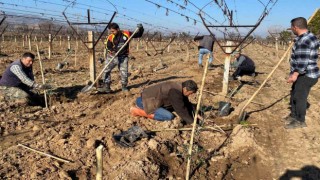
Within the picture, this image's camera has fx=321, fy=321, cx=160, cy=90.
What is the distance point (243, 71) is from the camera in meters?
10.1

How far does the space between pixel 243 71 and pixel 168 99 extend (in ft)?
Answer: 18.3

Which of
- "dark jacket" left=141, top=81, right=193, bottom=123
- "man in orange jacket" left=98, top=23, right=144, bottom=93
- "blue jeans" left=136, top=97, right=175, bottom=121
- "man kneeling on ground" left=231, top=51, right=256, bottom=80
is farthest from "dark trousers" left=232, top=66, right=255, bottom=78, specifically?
"blue jeans" left=136, top=97, right=175, bottom=121

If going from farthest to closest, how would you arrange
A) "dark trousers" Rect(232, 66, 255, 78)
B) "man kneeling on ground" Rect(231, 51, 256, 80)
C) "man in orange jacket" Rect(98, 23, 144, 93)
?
"dark trousers" Rect(232, 66, 255, 78)
"man kneeling on ground" Rect(231, 51, 256, 80)
"man in orange jacket" Rect(98, 23, 144, 93)

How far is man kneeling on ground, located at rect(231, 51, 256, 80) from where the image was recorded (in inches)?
369

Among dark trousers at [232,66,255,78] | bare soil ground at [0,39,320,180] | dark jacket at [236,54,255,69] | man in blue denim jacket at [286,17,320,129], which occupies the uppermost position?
man in blue denim jacket at [286,17,320,129]

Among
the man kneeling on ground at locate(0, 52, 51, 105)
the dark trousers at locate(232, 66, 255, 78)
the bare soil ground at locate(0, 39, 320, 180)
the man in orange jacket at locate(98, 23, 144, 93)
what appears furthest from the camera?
the dark trousers at locate(232, 66, 255, 78)

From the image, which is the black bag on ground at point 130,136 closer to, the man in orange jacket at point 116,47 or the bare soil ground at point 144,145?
the bare soil ground at point 144,145

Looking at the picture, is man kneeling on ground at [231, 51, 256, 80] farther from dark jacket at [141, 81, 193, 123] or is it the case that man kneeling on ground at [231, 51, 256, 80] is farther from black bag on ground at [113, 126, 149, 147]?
black bag on ground at [113, 126, 149, 147]

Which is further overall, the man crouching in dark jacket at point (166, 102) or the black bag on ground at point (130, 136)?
the man crouching in dark jacket at point (166, 102)

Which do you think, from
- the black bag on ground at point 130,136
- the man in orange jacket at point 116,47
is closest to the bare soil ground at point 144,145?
the black bag on ground at point 130,136

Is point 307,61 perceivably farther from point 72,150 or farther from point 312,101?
point 72,150

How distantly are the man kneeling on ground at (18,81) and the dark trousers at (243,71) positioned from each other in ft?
19.1

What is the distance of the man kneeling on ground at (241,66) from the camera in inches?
369

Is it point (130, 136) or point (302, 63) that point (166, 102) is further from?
point (302, 63)
